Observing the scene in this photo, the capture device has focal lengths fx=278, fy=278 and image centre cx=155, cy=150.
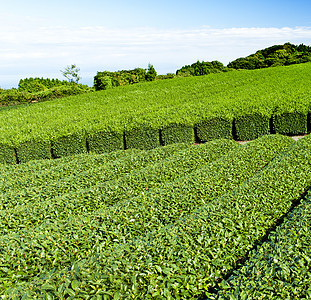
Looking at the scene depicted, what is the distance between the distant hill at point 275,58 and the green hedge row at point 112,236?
2493 inches

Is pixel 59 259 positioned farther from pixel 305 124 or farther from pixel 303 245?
pixel 305 124

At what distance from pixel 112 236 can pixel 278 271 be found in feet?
9.47

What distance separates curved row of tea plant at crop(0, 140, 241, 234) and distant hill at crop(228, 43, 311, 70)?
61.6 m

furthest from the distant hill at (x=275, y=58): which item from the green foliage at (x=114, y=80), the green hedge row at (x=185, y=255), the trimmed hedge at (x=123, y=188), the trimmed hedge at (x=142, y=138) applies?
the green hedge row at (x=185, y=255)

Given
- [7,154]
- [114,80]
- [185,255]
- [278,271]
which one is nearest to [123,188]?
[185,255]

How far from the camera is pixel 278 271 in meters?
3.79

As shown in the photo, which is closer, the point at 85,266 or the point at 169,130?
the point at 85,266

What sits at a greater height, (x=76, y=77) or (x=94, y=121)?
(x=76, y=77)

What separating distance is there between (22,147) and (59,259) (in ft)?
31.2

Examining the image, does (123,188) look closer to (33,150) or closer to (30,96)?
(33,150)

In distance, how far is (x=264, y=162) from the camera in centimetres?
903

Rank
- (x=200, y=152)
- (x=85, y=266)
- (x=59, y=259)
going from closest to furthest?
1. (x=85, y=266)
2. (x=59, y=259)
3. (x=200, y=152)

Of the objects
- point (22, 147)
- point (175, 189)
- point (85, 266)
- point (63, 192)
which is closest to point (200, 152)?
point (175, 189)

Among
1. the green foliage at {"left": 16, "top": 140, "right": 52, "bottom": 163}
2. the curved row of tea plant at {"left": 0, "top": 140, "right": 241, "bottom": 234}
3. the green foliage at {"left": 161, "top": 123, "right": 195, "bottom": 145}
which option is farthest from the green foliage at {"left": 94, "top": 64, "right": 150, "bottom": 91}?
the curved row of tea plant at {"left": 0, "top": 140, "right": 241, "bottom": 234}
